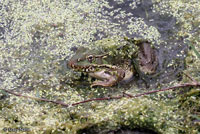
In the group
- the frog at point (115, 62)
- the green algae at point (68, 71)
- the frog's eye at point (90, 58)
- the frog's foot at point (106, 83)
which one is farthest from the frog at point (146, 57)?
the frog's eye at point (90, 58)

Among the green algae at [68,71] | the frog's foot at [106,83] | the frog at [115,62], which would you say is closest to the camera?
the green algae at [68,71]

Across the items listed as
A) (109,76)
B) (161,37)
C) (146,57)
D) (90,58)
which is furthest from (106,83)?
(161,37)

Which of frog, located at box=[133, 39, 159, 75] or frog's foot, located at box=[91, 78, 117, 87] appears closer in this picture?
frog's foot, located at box=[91, 78, 117, 87]

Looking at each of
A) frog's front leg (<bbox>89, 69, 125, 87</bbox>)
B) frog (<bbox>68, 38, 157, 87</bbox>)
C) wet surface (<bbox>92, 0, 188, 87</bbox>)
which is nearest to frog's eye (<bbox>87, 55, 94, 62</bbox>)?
frog (<bbox>68, 38, 157, 87</bbox>)

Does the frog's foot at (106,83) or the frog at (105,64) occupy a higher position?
the frog at (105,64)

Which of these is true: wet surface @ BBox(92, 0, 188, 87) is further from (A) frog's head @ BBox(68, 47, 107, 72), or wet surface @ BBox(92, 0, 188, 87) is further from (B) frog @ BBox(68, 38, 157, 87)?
(A) frog's head @ BBox(68, 47, 107, 72)

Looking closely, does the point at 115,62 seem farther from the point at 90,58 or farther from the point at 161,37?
the point at 161,37

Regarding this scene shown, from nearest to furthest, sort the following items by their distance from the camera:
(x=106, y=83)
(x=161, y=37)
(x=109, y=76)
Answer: (x=106, y=83) → (x=109, y=76) → (x=161, y=37)

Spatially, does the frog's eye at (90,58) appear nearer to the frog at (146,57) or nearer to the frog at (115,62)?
the frog at (115,62)

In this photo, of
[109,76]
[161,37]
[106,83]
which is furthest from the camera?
[161,37]
